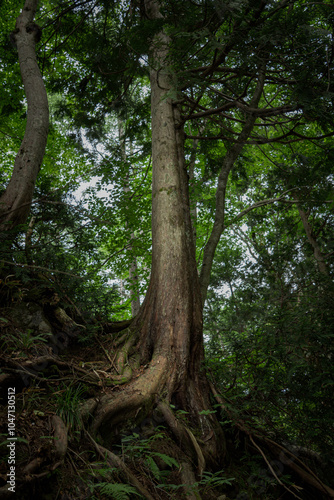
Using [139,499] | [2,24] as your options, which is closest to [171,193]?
[139,499]

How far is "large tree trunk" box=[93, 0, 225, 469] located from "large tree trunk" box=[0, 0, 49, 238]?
193cm

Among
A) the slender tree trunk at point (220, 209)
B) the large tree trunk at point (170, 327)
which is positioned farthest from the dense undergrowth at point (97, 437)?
the slender tree trunk at point (220, 209)

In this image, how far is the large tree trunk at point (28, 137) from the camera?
414cm

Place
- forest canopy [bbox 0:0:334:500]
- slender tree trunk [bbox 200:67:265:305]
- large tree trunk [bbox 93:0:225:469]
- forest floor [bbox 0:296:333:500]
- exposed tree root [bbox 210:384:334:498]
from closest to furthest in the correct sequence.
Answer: forest floor [bbox 0:296:333:500] < forest canopy [bbox 0:0:334:500] < exposed tree root [bbox 210:384:334:498] < large tree trunk [bbox 93:0:225:469] < slender tree trunk [bbox 200:67:265:305]

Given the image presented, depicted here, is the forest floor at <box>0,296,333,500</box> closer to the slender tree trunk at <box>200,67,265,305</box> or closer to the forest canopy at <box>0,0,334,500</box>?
the forest canopy at <box>0,0,334,500</box>

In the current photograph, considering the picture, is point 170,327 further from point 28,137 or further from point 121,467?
point 28,137

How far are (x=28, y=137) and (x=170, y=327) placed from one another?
3922mm

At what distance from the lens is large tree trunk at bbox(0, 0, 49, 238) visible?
4137 millimetres

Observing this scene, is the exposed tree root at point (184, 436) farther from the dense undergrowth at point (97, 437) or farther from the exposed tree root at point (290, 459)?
the exposed tree root at point (290, 459)

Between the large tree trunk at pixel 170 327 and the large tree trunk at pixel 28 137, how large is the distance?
6.34 ft

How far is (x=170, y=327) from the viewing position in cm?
331

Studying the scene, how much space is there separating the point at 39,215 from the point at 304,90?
4.68 metres

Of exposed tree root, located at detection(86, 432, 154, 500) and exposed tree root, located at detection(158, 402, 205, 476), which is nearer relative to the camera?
exposed tree root, located at detection(86, 432, 154, 500)

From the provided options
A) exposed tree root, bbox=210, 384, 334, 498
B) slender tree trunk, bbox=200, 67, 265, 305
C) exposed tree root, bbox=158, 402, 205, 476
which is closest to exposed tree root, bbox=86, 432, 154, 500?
exposed tree root, bbox=158, 402, 205, 476
